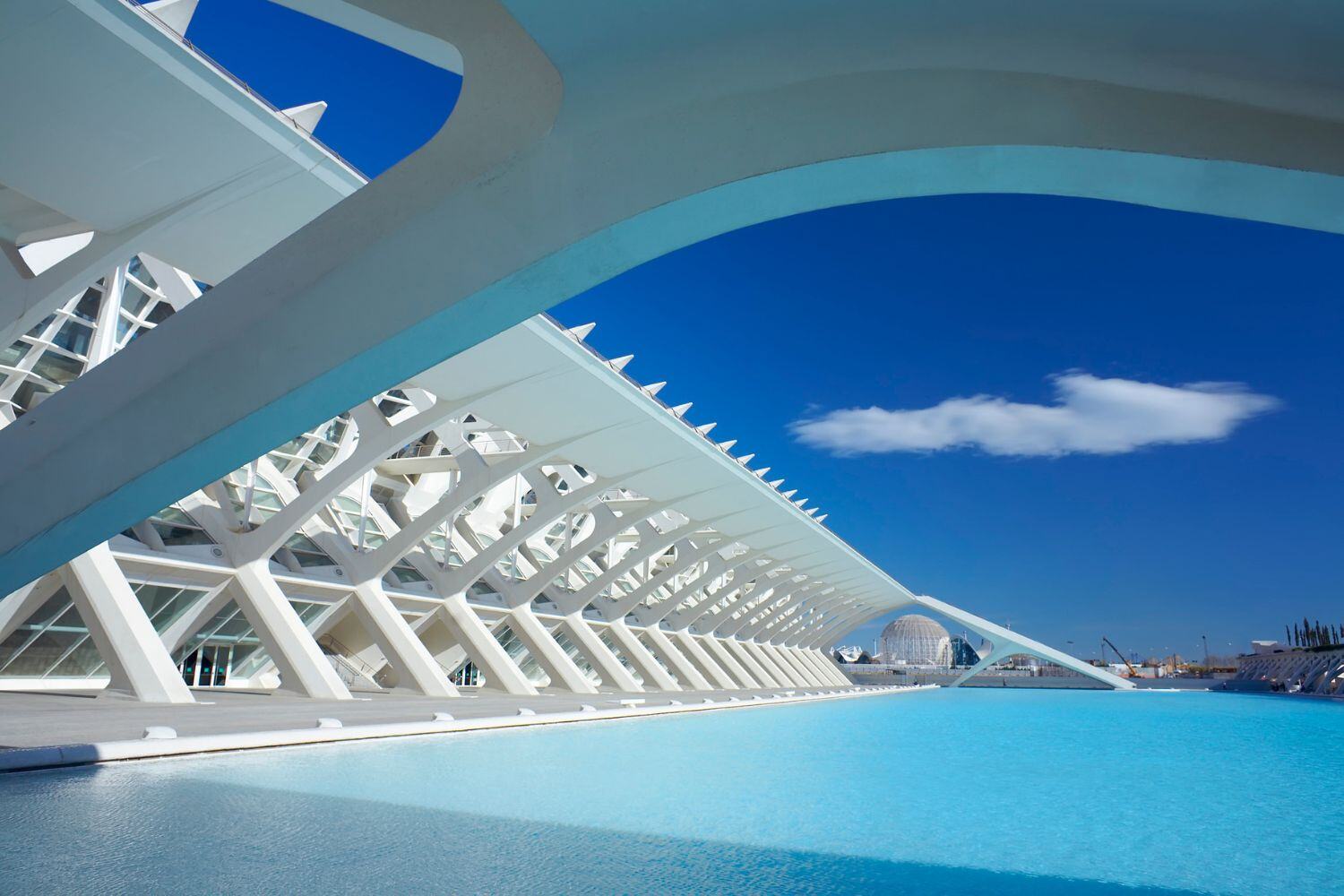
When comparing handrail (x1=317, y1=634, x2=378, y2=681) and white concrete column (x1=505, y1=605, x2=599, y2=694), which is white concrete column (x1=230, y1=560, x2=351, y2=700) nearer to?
white concrete column (x1=505, y1=605, x2=599, y2=694)

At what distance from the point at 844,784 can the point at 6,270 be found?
29.1 ft

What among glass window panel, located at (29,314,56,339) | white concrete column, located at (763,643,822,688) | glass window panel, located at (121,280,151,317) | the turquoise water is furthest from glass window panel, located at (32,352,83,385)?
white concrete column, located at (763,643,822,688)

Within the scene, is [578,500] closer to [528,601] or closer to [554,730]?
[528,601]

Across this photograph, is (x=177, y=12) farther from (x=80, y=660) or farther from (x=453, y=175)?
(x=80, y=660)

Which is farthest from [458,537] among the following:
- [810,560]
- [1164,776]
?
[1164,776]

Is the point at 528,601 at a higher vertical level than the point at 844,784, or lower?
higher

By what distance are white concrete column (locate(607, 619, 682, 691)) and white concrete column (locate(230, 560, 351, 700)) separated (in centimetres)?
1272

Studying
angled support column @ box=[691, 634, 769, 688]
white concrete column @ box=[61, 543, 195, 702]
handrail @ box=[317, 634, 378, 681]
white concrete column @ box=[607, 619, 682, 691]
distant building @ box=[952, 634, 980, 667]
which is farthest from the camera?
distant building @ box=[952, 634, 980, 667]

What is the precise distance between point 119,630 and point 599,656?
46.7 feet

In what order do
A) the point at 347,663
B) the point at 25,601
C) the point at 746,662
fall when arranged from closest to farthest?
1. the point at 25,601
2. the point at 347,663
3. the point at 746,662

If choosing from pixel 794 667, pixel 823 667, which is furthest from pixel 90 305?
pixel 823 667

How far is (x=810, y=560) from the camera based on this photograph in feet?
117

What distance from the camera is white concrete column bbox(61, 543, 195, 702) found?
11906 millimetres

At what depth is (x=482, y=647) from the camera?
20531 mm
